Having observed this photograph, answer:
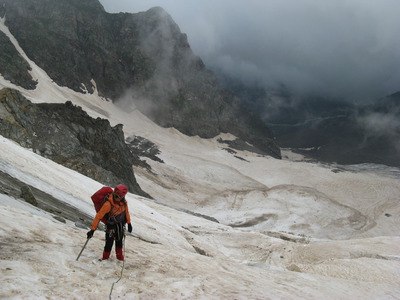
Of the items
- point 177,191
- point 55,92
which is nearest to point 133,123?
point 55,92

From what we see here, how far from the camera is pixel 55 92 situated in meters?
91.1

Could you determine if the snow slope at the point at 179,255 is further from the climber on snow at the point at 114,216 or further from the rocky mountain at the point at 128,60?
the rocky mountain at the point at 128,60

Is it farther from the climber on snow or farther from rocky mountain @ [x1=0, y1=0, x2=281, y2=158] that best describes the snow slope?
rocky mountain @ [x1=0, y1=0, x2=281, y2=158]

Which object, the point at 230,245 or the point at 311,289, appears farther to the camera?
→ the point at 230,245

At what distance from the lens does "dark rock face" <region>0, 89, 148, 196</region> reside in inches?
1257

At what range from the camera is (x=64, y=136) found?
36062 millimetres

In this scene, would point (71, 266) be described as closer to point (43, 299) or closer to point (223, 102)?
point (43, 299)

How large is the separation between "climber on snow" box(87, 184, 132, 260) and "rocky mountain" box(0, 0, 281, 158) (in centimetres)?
9503

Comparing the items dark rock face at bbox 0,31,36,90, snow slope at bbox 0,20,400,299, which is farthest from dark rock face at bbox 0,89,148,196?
dark rock face at bbox 0,31,36,90

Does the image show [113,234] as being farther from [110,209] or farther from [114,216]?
[110,209]

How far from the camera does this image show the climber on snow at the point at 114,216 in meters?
8.23

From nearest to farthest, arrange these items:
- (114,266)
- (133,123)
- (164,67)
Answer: (114,266) < (133,123) < (164,67)

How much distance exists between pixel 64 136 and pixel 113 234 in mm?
30509

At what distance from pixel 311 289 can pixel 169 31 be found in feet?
476
